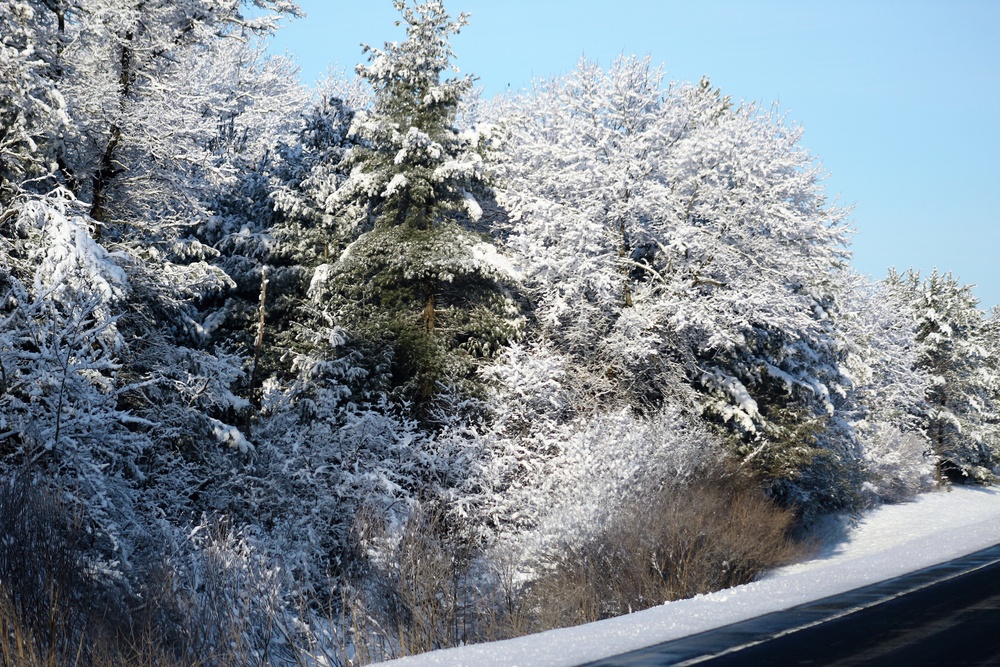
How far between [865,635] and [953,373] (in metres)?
54.7

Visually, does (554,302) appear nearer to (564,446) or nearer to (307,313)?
(564,446)

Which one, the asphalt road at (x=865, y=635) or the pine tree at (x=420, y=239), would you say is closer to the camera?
the asphalt road at (x=865, y=635)

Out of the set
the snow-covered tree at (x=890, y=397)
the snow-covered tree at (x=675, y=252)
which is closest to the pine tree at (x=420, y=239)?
the snow-covered tree at (x=675, y=252)

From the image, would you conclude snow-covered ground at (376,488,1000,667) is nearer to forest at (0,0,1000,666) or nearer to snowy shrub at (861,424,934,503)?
forest at (0,0,1000,666)

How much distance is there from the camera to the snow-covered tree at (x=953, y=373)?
55.8 m

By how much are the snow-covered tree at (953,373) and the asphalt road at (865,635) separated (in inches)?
1962

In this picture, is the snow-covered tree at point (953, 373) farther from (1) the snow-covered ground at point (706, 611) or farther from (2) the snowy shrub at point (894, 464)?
(1) the snow-covered ground at point (706, 611)

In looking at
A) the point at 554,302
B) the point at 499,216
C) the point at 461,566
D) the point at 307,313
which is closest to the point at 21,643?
the point at 461,566

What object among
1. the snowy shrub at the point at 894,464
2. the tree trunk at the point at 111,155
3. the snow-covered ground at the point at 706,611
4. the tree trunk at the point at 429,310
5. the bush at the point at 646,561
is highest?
the tree trunk at the point at 111,155

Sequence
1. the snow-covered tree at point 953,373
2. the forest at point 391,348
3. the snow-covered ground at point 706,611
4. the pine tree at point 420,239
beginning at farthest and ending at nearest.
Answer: the snow-covered tree at point 953,373 < the pine tree at point 420,239 < the forest at point 391,348 < the snow-covered ground at point 706,611

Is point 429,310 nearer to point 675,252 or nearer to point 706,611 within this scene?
point 675,252

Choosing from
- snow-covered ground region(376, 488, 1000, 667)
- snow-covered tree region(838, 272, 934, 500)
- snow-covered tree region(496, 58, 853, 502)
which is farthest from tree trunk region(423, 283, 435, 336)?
snow-covered tree region(838, 272, 934, 500)

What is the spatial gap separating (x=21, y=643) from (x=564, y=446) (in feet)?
56.4

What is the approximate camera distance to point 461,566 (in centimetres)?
1512
